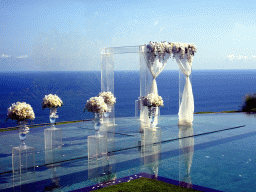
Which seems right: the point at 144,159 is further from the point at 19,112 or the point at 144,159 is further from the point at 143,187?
the point at 19,112

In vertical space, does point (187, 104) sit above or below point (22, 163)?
above

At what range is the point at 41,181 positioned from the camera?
5.88 metres

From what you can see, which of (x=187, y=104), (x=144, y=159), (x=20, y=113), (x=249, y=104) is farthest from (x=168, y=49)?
(x=249, y=104)

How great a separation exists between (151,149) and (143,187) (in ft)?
8.82

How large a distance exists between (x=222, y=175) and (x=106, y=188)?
2142 mm

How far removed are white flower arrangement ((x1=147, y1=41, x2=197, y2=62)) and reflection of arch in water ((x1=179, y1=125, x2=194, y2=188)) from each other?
2316mm

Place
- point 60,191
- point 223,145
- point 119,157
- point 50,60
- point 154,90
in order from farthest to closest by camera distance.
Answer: point 50,60, point 154,90, point 223,145, point 119,157, point 60,191

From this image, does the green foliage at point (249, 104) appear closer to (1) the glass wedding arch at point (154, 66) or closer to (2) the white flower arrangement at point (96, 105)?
(1) the glass wedding arch at point (154, 66)

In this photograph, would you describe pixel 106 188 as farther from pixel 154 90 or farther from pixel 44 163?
pixel 154 90

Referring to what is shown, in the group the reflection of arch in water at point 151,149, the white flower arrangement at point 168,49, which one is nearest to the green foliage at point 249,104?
the white flower arrangement at point 168,49

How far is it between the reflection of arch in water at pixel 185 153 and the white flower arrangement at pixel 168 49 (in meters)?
2.32

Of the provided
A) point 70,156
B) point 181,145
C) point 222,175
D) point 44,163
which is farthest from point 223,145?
point 44,163

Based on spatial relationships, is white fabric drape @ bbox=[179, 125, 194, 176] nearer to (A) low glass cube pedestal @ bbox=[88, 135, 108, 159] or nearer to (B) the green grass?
(B) the green grass

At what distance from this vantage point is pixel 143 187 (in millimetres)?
5500
